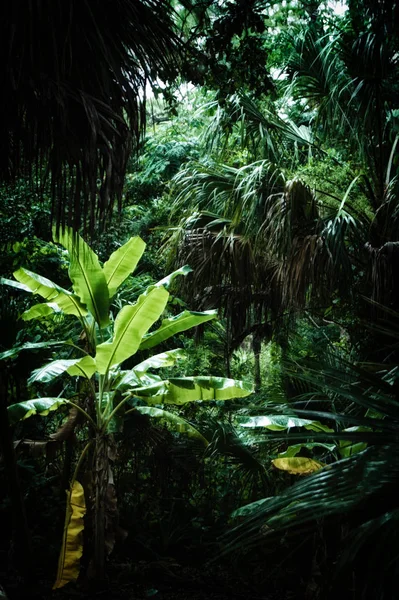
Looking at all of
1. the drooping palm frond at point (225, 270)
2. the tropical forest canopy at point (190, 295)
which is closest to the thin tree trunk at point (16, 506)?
the tropical forest canopy at point (190, 295)

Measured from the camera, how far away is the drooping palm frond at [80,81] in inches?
78.5

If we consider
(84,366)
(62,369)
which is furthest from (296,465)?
(62,369)

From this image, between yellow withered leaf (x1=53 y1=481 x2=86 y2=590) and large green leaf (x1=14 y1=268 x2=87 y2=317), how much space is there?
4.80 ft

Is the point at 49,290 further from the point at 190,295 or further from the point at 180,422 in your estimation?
the point at 190,295

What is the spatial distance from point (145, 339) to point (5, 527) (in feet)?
7.88

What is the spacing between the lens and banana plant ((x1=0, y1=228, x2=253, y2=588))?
4168mm

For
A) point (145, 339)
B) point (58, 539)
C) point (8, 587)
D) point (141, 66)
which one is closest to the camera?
point (141, 66)

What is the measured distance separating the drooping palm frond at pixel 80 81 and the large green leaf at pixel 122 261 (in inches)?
83.4

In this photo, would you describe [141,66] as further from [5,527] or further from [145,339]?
[5,527]

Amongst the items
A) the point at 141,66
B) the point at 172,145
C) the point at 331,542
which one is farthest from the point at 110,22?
the point at 172,145

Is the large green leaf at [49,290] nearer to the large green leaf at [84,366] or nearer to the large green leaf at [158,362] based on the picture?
the large green leaf at [84,366]

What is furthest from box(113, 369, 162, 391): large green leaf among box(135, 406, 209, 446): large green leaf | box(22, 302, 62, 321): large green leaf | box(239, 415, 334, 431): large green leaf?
box(239, 415, 334, 431): large green leaf

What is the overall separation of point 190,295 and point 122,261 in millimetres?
1806

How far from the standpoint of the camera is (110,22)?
7.13 ft
